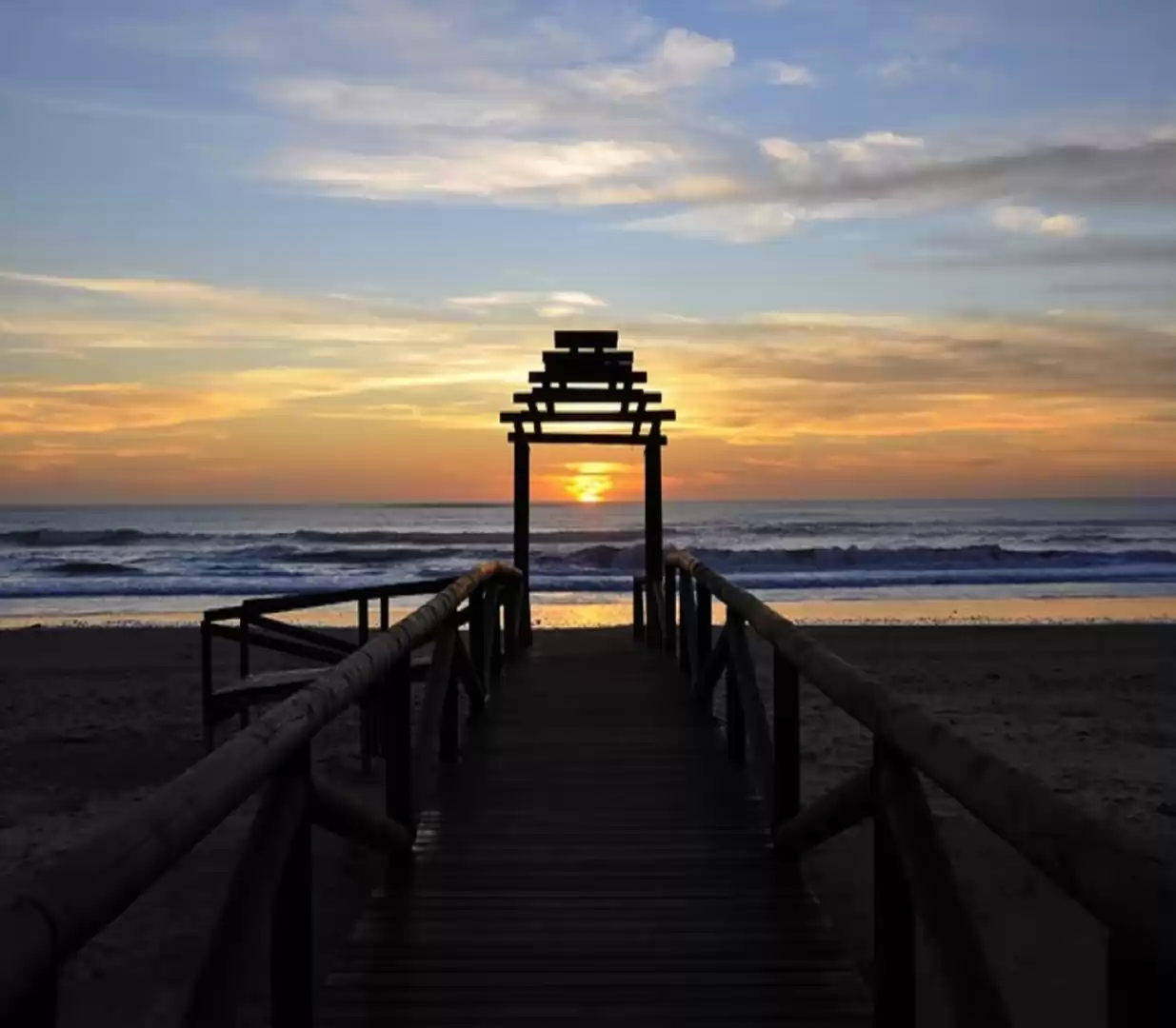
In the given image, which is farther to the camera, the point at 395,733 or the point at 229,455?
the point at 229,455

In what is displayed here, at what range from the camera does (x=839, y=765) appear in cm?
904

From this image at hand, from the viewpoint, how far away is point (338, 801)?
10.7ft

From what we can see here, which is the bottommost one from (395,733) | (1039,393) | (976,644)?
(976,644)

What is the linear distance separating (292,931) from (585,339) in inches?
339

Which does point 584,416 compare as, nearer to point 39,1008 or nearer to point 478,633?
point 478,633

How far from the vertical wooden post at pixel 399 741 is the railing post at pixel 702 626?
3270mm

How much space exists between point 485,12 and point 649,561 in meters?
5.89

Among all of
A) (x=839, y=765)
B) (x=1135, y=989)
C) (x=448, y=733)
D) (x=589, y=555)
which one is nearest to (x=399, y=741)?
(x=448, y=733)

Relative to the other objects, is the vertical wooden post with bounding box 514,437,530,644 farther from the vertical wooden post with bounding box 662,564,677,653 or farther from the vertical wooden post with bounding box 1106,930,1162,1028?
the vertical wooden post with bounding box 1106,930,1162,1028

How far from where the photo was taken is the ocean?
1134 inches

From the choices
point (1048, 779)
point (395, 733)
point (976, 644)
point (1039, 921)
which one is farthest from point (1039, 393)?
point (395, 733)

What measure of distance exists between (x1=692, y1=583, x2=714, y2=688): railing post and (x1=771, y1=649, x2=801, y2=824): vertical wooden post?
2.92 meters

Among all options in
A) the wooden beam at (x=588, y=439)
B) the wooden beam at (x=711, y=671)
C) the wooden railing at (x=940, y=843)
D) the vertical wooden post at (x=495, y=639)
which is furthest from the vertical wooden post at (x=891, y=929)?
the wooden beam at (x=588, y=439)

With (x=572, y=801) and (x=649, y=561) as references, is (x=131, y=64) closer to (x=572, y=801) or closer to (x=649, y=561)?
(x=649, y=561)
